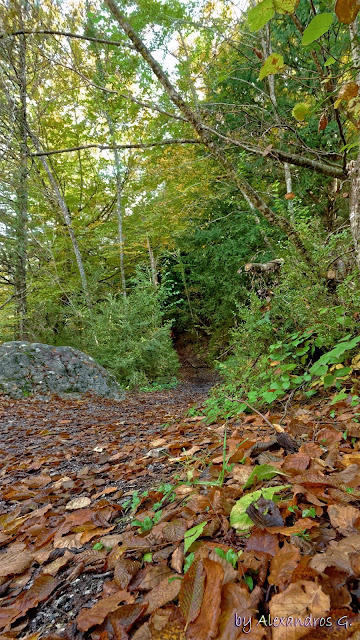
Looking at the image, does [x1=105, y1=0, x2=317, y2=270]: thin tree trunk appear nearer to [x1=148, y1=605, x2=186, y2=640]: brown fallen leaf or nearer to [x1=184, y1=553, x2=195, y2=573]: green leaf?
[x1=184, y1=553, x2=195, y2=573]: green leaf

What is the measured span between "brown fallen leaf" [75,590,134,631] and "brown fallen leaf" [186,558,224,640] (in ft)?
0.73

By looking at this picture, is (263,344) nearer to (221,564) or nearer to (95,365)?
(221,564)

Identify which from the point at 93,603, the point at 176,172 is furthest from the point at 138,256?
the point at 93,603

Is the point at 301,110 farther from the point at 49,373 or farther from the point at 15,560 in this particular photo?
the point at 49,373

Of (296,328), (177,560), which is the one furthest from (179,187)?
(177,560)

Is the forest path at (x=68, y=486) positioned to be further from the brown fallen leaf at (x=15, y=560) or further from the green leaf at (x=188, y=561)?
the green leaf at (x=188, y=561)

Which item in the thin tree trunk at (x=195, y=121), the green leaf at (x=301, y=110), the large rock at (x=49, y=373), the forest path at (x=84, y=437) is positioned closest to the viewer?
the green leaf at (x=301, y=110)

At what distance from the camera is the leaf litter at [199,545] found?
0.65 metres

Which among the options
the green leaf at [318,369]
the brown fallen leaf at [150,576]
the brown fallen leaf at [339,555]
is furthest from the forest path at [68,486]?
the green leaf at [318,369]

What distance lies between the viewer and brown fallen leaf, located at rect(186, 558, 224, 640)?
63 cm

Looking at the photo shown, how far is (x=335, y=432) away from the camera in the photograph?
1.53m

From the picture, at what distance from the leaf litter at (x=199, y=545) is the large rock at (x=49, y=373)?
4.09 meters

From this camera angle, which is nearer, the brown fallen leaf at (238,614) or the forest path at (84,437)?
the brown fallen leaf at (238,614)

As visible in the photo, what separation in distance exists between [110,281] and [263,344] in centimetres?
982
